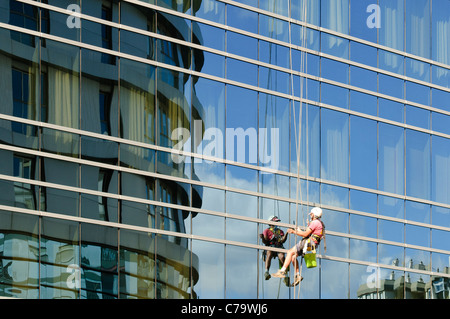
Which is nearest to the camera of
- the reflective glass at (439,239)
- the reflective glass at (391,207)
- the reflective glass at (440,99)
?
the reflective glass at (391,207)

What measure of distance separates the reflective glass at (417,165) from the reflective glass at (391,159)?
30 cm

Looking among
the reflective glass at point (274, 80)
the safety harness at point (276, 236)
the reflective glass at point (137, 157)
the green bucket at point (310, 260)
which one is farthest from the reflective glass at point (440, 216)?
the reflective glass at point (137, 157)

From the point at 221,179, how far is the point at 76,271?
6.13 metres

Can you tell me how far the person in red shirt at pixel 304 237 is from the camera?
34.4 m

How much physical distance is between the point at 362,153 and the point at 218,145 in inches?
242

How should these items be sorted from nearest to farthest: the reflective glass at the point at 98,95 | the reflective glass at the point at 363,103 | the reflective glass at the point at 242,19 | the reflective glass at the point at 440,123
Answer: the reflective glass at the point at 98,95
the reflective glass at the point at 242,19
the reflective glass at the point at 363,103
the reflective glass at the point at 440,123

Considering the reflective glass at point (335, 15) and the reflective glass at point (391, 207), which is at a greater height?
the reflective glass at point (335, 15)

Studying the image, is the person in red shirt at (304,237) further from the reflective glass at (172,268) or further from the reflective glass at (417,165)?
the reflective glass at (417,165)

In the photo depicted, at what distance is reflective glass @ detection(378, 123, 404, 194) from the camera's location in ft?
140

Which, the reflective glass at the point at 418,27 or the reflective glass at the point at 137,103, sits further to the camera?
the reflective glass at the point at 418,27

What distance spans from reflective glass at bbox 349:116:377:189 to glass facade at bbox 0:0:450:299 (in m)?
0.06

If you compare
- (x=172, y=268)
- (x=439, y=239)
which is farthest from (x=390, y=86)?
(x=172, y=268)

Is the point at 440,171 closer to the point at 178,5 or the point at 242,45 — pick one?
the point at 242,45

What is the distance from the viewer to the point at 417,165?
43.6 meters
